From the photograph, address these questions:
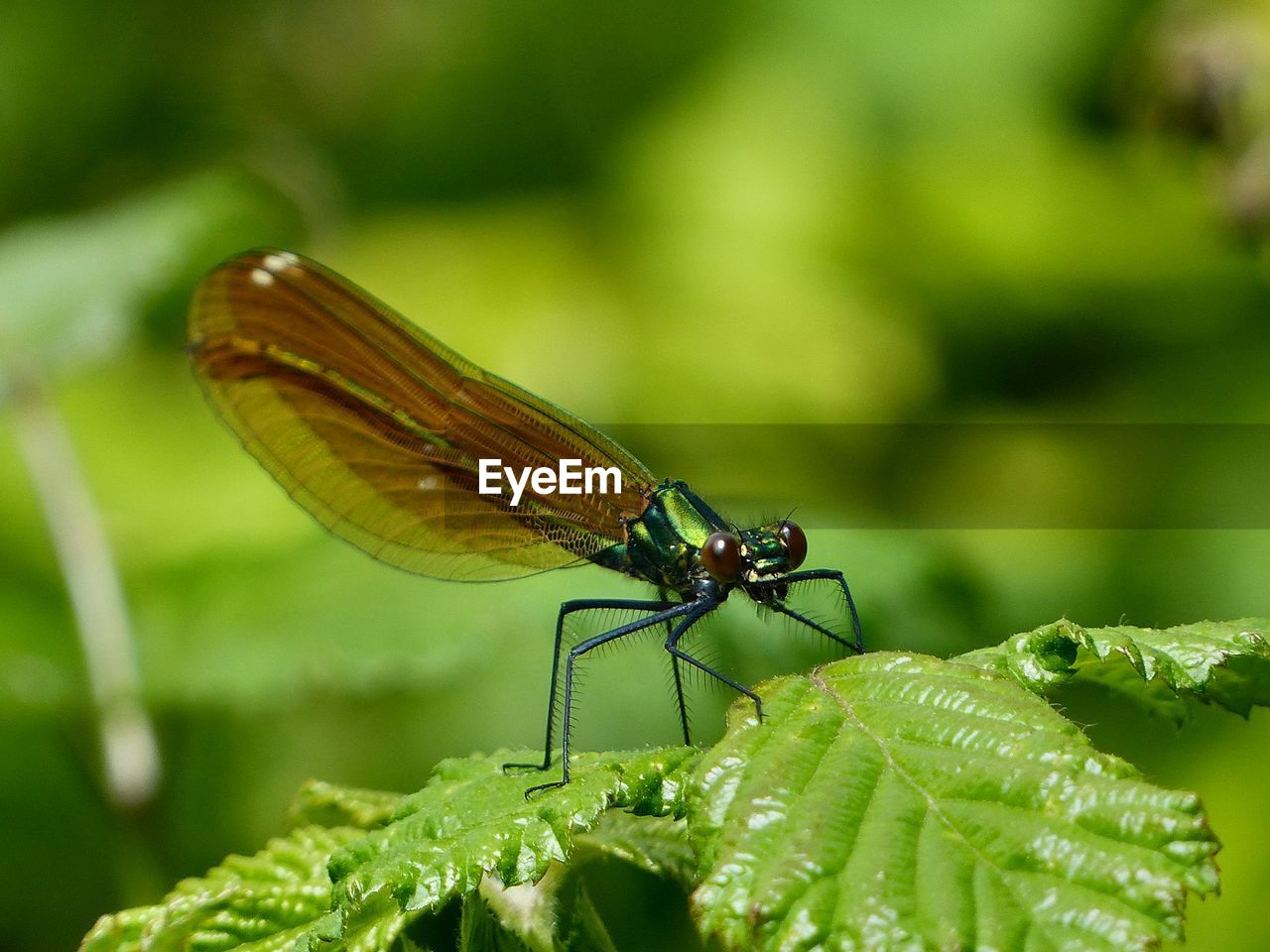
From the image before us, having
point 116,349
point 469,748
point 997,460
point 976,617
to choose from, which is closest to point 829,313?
point 997,460

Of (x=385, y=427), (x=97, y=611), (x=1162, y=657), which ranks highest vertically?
(x=385, y=427)

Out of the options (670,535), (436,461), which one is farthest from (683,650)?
(436,461)

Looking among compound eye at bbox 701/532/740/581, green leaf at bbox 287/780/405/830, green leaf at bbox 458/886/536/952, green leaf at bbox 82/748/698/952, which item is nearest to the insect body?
compound eye at bbox 701/532/740/581

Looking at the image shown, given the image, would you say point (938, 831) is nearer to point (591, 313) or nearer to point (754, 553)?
point (754, 553)

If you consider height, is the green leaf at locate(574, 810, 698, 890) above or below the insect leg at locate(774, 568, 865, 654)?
below

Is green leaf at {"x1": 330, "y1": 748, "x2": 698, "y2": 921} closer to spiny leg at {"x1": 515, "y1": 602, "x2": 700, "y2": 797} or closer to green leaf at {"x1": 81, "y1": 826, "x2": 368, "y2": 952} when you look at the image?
green leaf at {"x1": 81, "y1": 826, "x2": 368, "y2": 952}

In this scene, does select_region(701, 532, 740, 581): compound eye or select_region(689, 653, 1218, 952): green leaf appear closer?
select_region(689, 653, 1218, 952): green leaf

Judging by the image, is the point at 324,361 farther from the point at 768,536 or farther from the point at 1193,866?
the point at 1193,866

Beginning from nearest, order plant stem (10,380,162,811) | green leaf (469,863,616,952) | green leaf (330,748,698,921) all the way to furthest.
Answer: green leaf (330,748,698,921)
green leaf (469,863,616,952)
plant stem (10,380,162,811)
